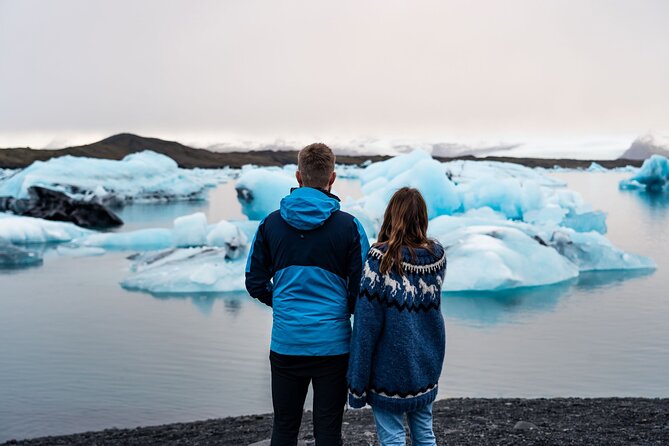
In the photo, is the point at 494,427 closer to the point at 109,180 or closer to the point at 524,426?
the point at 524,426

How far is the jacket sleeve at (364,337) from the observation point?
7.49 ft

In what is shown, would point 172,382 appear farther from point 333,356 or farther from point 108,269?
point 108,269

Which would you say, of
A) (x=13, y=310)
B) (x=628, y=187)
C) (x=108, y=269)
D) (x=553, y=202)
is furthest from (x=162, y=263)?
(x=628, y=187)

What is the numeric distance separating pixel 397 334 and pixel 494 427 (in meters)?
1.94

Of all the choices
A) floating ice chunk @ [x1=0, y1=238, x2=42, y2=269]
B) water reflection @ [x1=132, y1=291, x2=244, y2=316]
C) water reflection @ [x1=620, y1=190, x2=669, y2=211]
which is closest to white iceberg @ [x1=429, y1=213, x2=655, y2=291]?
water reflection @ [x1=132, y1=291, x2=244, y2=316]

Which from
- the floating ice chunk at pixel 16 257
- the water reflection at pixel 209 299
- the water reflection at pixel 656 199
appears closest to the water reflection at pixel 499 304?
the water reflection at pixel 209 299

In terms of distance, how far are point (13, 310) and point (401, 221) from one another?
28.9 ft

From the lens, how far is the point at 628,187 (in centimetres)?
4325

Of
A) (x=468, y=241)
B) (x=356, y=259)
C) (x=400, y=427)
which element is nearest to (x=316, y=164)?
(x=356, y=259)

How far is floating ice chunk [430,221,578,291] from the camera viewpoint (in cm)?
1057

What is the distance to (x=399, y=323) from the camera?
232 cm

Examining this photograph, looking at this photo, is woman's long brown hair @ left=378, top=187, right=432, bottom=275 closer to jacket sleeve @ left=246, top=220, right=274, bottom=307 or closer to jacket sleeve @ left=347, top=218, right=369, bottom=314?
jacket sleeve @ left=347, top=218, right=369, bottom=314

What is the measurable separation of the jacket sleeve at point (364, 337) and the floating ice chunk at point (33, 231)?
1615cm

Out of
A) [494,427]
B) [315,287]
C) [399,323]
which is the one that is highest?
[315,287]
